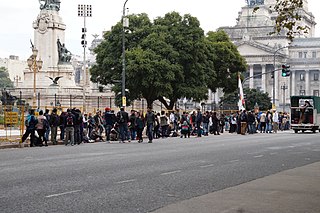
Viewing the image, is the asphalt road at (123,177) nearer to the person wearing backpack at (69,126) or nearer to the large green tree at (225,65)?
the person wearing backpack at (69,126)

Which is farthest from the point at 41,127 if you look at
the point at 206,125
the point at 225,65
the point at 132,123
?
the point at 225,65

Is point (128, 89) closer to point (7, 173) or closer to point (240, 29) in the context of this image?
point (7, 173)

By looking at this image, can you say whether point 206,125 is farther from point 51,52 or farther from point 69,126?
point 51,52

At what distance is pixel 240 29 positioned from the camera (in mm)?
168250

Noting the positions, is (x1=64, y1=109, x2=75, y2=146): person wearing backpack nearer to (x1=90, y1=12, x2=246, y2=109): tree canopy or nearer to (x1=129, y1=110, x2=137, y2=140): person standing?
(x1=129, y1=110, x2=137, y2=140): person standing

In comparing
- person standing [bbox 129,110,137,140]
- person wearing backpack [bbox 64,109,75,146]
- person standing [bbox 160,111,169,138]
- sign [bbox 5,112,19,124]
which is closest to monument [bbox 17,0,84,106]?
person standing [bbox 160,111,169,138]

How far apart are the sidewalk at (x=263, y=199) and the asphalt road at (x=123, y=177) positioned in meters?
0.46

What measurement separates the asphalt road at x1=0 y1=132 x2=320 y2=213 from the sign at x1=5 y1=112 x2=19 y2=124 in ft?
36.6

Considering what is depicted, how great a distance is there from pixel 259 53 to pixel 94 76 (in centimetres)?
9197

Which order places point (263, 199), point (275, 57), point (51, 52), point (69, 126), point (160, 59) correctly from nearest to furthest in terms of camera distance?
point (263, 199) < point (69, 126) < point (160, 59) < point (51, 52) < point (275, 57)

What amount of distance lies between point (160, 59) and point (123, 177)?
41.7 meters

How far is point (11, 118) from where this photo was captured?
34.6m

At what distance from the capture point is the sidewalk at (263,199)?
448 inches

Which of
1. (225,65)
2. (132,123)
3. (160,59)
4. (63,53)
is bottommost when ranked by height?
(132,123)
